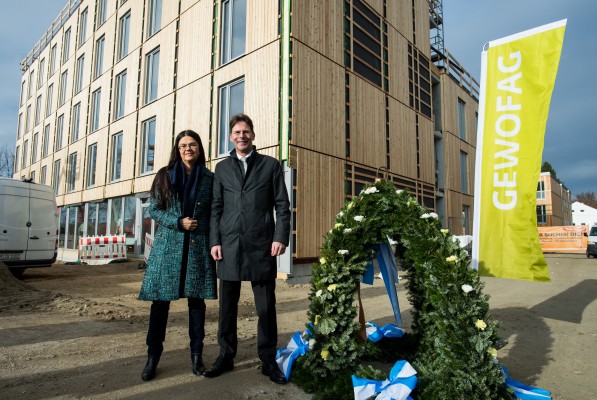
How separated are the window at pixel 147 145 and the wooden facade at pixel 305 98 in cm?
24

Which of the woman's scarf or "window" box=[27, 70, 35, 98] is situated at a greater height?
"window" box=[27, 70, 35, 98]

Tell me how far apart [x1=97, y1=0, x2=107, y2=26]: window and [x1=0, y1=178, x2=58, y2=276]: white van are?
14.2 m

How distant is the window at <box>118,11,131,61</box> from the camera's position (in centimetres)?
1794

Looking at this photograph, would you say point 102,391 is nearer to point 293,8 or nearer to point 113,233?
point 293,8

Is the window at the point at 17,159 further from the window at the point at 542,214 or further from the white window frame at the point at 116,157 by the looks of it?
the window at the point at 542,214

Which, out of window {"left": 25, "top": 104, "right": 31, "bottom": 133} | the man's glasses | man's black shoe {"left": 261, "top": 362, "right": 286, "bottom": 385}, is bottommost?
man's black shoe {"left": 261, "top": 362, "right": 286, "bottom": 385}

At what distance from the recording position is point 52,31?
2706 cm

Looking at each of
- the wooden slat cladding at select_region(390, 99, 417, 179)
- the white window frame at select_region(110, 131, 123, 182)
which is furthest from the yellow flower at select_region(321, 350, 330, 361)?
the white window frame at select_region(110, 131, 123, 182)

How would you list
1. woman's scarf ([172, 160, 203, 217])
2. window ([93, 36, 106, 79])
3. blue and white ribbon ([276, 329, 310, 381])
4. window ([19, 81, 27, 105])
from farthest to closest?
1. window ([19, 81, 27, 105])
2. window ([93, 36, 106, 79])
3. woman's scarf ([172, 160, 203, 217])
4. blue and white ribbon ([276, 329, 310, 381])

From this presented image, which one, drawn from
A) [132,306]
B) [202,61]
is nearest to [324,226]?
[132,306]

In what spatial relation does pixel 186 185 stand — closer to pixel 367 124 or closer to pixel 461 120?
pixel 367 124

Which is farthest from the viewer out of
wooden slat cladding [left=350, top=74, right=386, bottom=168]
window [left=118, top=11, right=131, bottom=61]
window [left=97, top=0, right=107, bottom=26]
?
window [left=97, top=0, right=107, bottom=26]

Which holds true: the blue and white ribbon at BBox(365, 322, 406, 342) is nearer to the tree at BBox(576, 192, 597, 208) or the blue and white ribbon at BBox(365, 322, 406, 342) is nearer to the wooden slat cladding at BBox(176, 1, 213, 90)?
the wooden slat cladding at BBox(176, 1, 213, 90)

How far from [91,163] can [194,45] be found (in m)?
10.3
